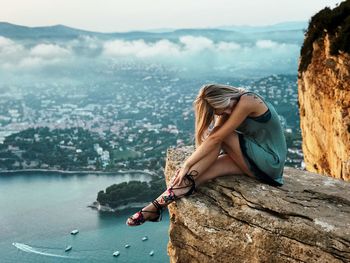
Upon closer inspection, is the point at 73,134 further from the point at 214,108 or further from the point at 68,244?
the point at 214,108

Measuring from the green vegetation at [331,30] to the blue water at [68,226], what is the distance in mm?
18232

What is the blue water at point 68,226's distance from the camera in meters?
29.2

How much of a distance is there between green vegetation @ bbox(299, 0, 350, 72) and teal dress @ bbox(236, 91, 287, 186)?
19.5 feet

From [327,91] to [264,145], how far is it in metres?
6.77

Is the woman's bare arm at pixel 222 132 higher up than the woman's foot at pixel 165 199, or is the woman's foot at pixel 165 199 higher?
the woman's bare arm at pixel 222 132

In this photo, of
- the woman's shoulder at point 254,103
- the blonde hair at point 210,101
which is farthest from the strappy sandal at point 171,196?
the woman's shoulder at point 254,103

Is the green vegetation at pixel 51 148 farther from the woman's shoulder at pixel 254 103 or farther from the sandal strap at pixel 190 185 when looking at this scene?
the woman's shoulder at pixel 254 103

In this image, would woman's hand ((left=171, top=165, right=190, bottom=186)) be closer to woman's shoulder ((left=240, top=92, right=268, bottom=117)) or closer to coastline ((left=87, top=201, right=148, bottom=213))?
woman's shoulder ((left=240, top=92, right=268, bottom=117))

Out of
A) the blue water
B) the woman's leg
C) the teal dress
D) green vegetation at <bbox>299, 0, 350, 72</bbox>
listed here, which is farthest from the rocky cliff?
the blue water

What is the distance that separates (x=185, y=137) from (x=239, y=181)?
203ft

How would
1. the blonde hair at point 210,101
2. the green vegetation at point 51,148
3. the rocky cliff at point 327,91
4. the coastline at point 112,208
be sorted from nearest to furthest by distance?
the blonde hair at point 210,101, the rocky cliff at point 327,91, the coastline at point 112,208, the green vegetation at point 51,148

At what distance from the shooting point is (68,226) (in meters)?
34.8

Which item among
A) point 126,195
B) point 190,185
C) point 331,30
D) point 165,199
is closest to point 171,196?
point 165,199

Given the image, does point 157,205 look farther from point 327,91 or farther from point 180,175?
point 327,91
